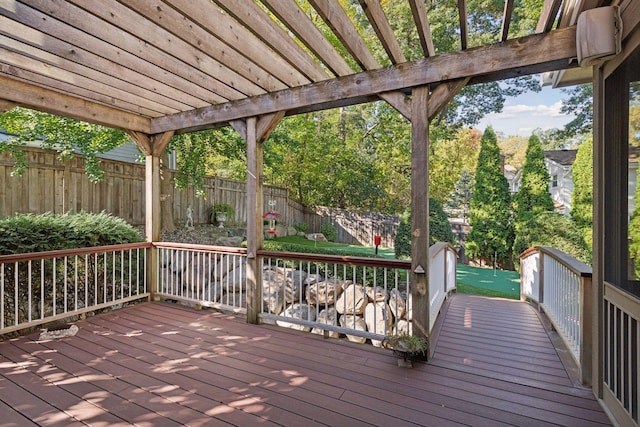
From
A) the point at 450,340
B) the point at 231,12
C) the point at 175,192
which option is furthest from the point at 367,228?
the point at 231,12

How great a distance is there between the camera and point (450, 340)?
3525 millimetres

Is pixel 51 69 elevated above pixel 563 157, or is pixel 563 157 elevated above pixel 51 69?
pixel 563 157

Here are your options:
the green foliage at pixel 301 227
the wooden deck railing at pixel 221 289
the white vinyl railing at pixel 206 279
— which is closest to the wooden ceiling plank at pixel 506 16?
the wooden deck railing at pixel 221 289

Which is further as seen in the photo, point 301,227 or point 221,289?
point 301,227

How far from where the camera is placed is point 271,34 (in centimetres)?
258

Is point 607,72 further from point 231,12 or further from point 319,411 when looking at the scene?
point 319,411

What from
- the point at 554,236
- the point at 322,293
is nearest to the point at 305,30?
the point at 322,293

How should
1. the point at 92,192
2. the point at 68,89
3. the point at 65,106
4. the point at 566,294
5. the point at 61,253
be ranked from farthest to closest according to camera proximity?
1. the point at 92,192
2. the point at 61,253
3. the point at 65,106
4. the point at 68,89
5. the point at 566,294

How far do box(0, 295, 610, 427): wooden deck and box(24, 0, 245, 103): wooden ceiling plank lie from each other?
8.91 ft

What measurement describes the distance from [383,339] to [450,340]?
3.02 feet

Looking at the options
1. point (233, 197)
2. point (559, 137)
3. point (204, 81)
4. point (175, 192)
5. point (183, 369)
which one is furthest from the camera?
point (559, 137)

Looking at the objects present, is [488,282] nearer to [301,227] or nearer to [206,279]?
[206,279]

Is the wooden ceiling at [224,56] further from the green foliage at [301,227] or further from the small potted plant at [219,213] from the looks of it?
the green foliage at [301,227]

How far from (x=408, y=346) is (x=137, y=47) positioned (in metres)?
3.48
